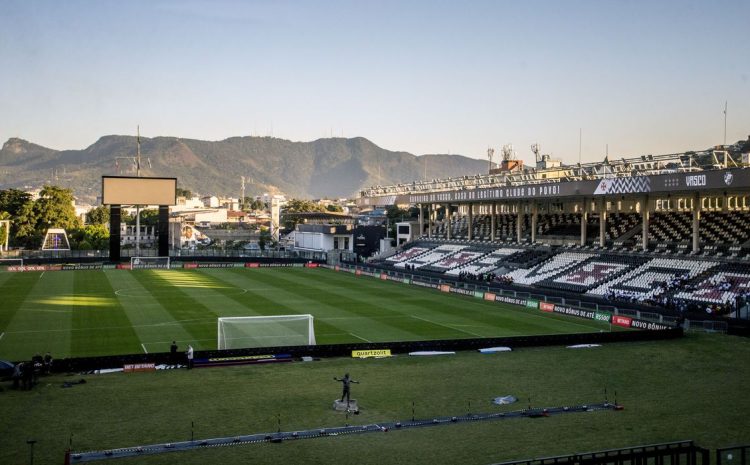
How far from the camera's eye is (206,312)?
1686 inches

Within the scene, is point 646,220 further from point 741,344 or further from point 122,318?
point 122,318

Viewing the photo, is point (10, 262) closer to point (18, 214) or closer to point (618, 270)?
point (18, 214)

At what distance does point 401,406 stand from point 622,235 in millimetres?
44745

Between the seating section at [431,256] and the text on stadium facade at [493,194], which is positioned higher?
the text on stadium facade at [493,194]

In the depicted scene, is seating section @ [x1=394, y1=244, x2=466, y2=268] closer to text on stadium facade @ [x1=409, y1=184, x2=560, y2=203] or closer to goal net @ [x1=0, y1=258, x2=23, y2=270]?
text on stadium facade @ [x1=409, y1=184, x2=560, y2=203]

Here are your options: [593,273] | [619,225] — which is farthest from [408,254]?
[593,273]

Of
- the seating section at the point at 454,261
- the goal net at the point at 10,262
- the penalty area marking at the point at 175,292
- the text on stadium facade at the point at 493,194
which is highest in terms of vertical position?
the text on stadium facade at the point at 493,194

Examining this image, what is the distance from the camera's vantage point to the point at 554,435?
18641 millimetres

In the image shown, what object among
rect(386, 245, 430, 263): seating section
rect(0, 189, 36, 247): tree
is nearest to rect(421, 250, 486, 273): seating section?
rect(386, 245, 430, 263): seating section

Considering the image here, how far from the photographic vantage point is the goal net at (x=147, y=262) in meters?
77.0

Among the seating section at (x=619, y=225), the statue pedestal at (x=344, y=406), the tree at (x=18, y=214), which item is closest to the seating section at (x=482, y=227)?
the seating section at (x=619, y=225)

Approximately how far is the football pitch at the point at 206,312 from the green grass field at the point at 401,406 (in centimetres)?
679

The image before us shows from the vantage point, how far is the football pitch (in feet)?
110

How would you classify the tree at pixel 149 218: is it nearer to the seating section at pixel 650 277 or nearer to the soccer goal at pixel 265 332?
the seating section at pixel 650 277
